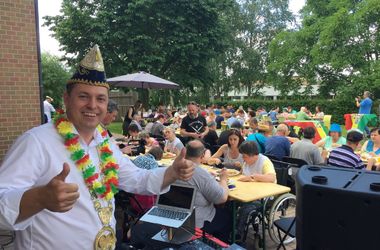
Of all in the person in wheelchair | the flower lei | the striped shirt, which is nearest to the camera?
the flower lei

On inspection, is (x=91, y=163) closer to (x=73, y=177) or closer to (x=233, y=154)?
(x=73, y=177)

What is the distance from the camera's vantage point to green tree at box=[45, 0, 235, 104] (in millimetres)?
19297

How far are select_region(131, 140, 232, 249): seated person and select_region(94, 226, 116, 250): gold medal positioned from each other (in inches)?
53.8

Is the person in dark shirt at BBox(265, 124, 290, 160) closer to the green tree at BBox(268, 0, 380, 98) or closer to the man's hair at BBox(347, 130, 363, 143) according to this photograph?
the man's hair at BBox(347, 130, 363, 143)

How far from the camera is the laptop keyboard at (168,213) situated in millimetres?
3258

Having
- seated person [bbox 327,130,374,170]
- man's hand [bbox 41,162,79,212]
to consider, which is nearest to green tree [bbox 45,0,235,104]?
seated person [bbox 327,130,374,170]

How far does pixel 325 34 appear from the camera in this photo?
22406mm

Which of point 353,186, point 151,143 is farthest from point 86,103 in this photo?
point 151,143

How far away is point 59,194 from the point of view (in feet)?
4.14

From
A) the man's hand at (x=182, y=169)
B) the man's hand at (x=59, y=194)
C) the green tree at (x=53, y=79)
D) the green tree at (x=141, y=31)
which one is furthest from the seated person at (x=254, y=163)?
the green tree at (x=53, y=79)

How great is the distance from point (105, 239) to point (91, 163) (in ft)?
1.37

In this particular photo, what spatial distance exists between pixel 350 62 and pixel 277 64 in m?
5.93

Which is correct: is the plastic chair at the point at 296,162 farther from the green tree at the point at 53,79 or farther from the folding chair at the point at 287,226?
the green tree at the point at 53,79

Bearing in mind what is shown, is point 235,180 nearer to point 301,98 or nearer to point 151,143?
point 151,143
